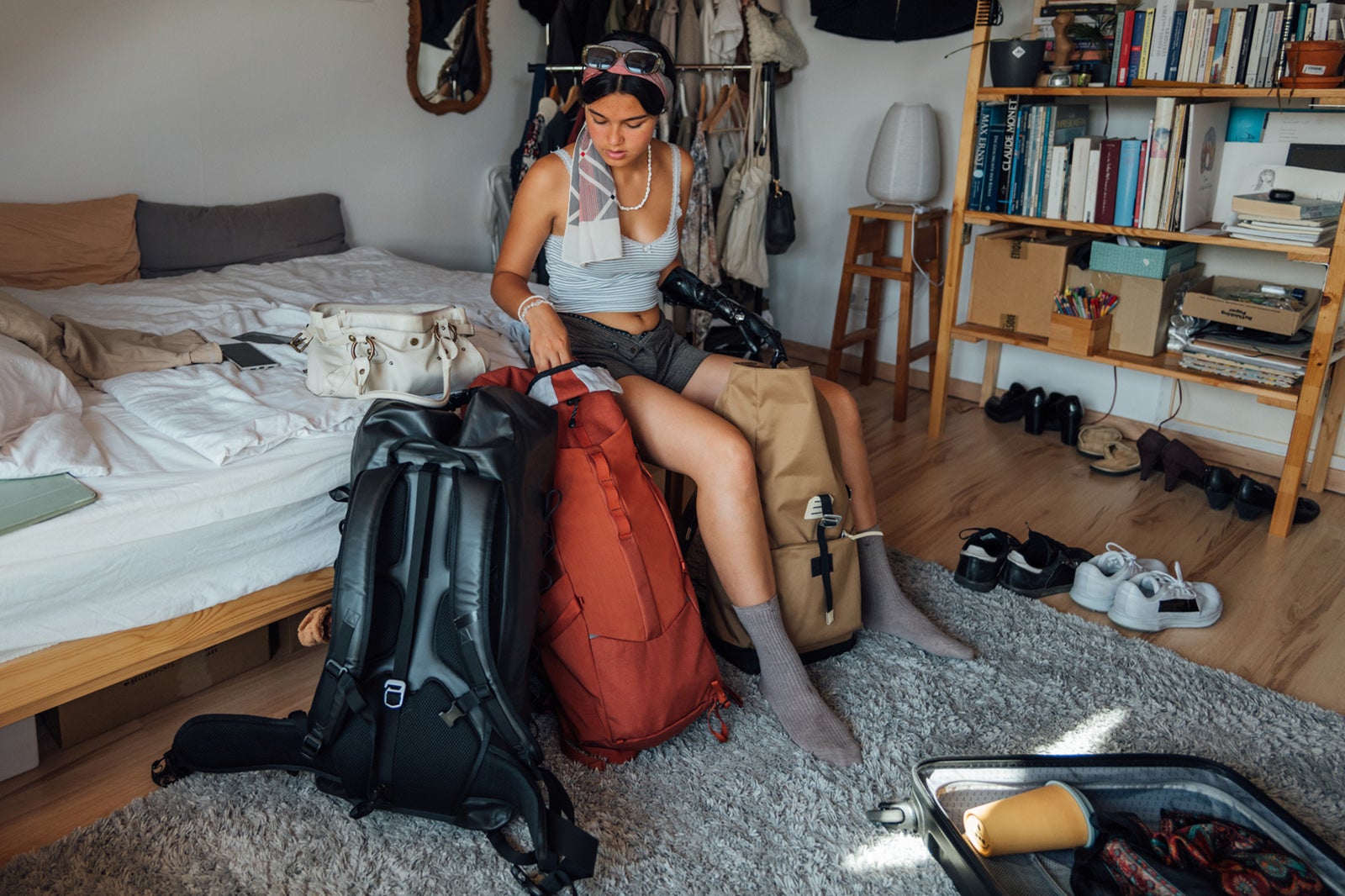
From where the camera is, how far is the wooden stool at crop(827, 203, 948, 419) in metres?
3.26

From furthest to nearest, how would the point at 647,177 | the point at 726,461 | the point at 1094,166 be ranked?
the point at 1094,166 → the point at 647,177 → the point at 726,461

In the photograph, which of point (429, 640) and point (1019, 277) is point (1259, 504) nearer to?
point (1019, 277)

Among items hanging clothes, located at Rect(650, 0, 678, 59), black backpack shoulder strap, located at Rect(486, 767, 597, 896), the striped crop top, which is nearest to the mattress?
the striped crop top

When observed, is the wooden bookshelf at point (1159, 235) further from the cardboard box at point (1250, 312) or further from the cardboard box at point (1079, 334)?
the cardboard box at point (1079, 334)

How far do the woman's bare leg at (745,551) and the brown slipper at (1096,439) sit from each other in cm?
164

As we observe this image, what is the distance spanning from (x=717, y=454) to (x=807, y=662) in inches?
18.8

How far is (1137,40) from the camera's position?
103 inches

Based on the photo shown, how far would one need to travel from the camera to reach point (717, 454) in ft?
5.70

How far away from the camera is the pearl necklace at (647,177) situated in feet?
6.63

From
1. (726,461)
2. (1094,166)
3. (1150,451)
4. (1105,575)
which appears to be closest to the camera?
(726,461)

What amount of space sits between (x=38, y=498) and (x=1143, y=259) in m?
2.62

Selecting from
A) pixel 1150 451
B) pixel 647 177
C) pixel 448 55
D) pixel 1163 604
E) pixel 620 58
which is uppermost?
pixel 448 55

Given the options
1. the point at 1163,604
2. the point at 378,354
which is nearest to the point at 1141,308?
the point at 1163,604

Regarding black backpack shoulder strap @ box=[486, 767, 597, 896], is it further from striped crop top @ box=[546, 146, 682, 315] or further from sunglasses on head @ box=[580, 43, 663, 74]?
sunglasses on head @ box=[580, 43, 663, 74]
